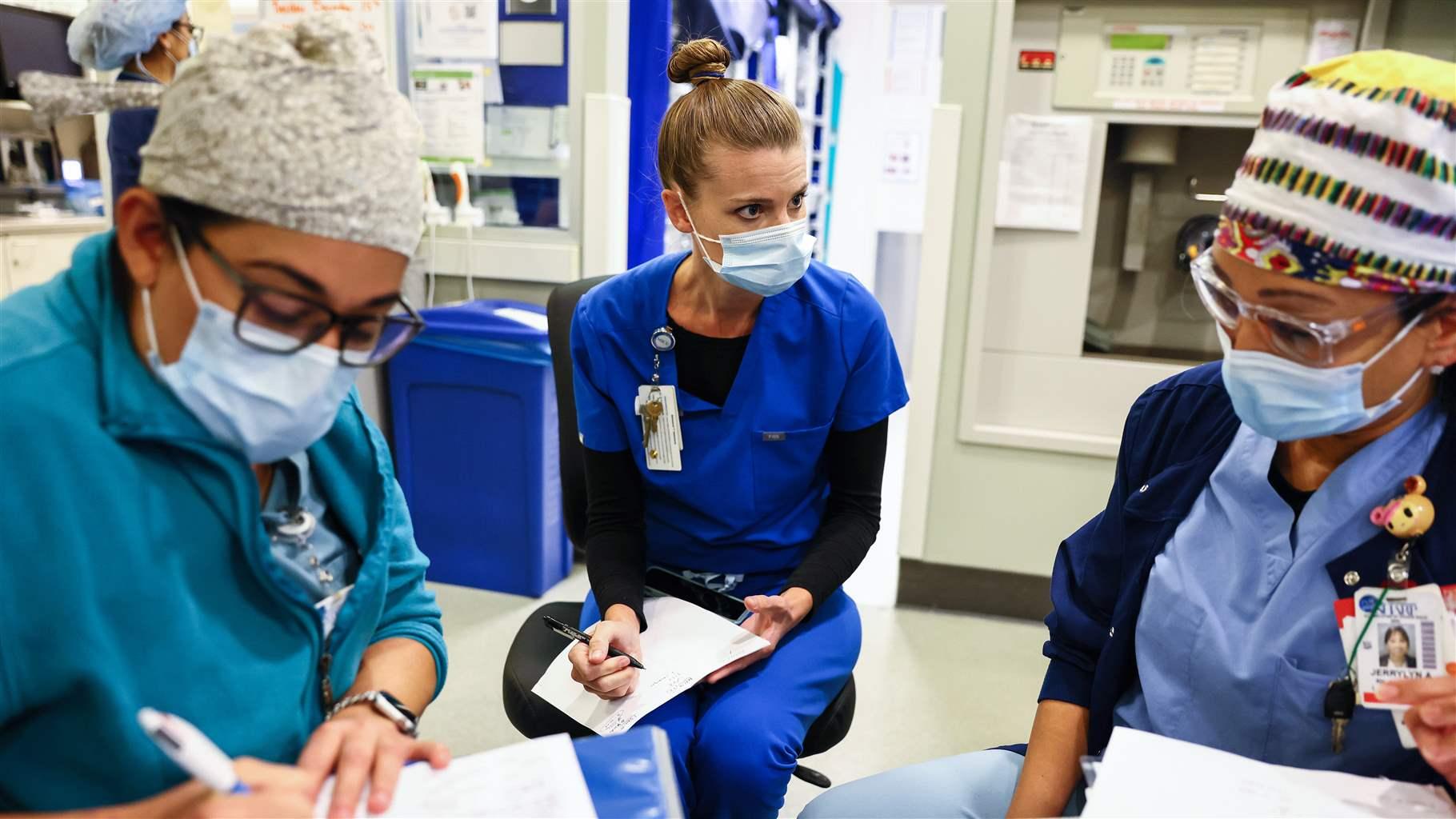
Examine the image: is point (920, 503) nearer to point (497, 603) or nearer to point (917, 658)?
point (917, 658)

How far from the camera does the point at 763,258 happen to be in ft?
4.66

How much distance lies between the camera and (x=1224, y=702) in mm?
956

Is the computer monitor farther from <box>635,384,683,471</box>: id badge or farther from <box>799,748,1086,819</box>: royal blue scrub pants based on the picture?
<box>799,748,1086,819</box>: royal blue scrub pants

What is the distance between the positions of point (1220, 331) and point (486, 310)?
2075 mm

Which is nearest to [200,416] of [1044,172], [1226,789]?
[1226,789]

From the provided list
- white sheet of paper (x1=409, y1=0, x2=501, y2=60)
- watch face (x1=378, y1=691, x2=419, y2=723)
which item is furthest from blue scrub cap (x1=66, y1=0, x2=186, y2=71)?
watch face (x1=378, y1=691, x2=419, y2=723)

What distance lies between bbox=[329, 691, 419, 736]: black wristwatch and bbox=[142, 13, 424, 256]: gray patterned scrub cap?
0.44 metres

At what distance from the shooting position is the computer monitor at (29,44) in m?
4.58

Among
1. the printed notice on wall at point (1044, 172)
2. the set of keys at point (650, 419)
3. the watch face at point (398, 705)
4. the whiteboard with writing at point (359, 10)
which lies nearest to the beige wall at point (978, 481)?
the printed notice on wall at point (1044, 172)

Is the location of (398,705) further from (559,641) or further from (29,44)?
(29,44)

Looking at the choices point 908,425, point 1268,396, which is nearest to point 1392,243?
point 1268,396

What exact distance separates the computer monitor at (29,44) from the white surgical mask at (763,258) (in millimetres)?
4529

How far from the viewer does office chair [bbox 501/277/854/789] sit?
129cm

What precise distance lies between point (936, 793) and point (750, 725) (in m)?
0.26
